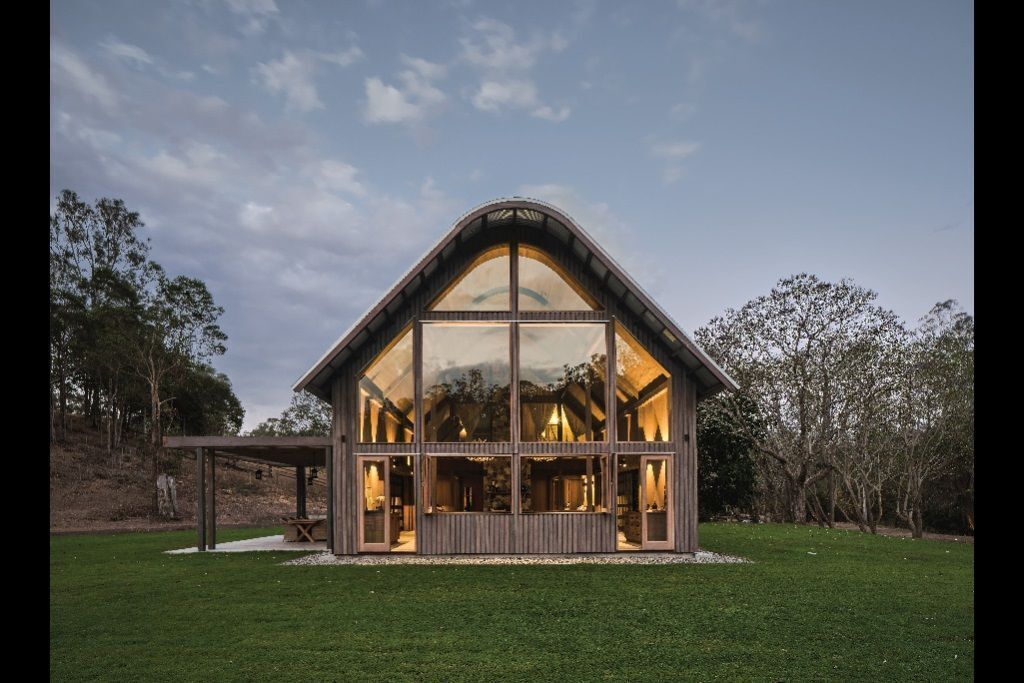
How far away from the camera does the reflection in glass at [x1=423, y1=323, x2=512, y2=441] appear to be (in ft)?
49.5

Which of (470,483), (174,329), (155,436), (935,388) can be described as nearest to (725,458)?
(935,388)

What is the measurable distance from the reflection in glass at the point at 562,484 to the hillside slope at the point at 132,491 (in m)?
17.4

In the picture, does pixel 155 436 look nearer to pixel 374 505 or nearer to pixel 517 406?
pixel 374 505

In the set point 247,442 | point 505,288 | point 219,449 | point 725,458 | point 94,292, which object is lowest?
point 725,458

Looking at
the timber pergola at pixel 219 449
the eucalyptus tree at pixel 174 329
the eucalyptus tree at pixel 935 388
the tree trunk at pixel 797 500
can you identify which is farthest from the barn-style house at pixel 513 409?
the eucalyptus tree at pixel 174 329

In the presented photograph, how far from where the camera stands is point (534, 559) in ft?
46.8

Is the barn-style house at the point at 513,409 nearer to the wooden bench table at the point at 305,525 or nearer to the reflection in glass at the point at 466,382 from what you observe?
the reflection in glass at the point at 466,382

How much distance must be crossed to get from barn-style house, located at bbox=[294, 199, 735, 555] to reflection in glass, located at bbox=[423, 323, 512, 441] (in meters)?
0.03

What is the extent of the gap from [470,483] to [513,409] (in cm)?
174

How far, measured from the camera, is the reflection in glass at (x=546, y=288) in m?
15.5

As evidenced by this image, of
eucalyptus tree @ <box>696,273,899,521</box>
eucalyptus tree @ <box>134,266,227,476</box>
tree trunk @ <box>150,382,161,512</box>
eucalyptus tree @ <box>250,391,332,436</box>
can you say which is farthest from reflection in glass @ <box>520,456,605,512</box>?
eucalyptus tree @ <box>250,391,332,436</box>

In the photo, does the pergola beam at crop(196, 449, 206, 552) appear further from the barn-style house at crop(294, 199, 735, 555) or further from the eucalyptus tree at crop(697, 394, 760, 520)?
the eucalyptus tree at crop(697, 394, 760, 520)
